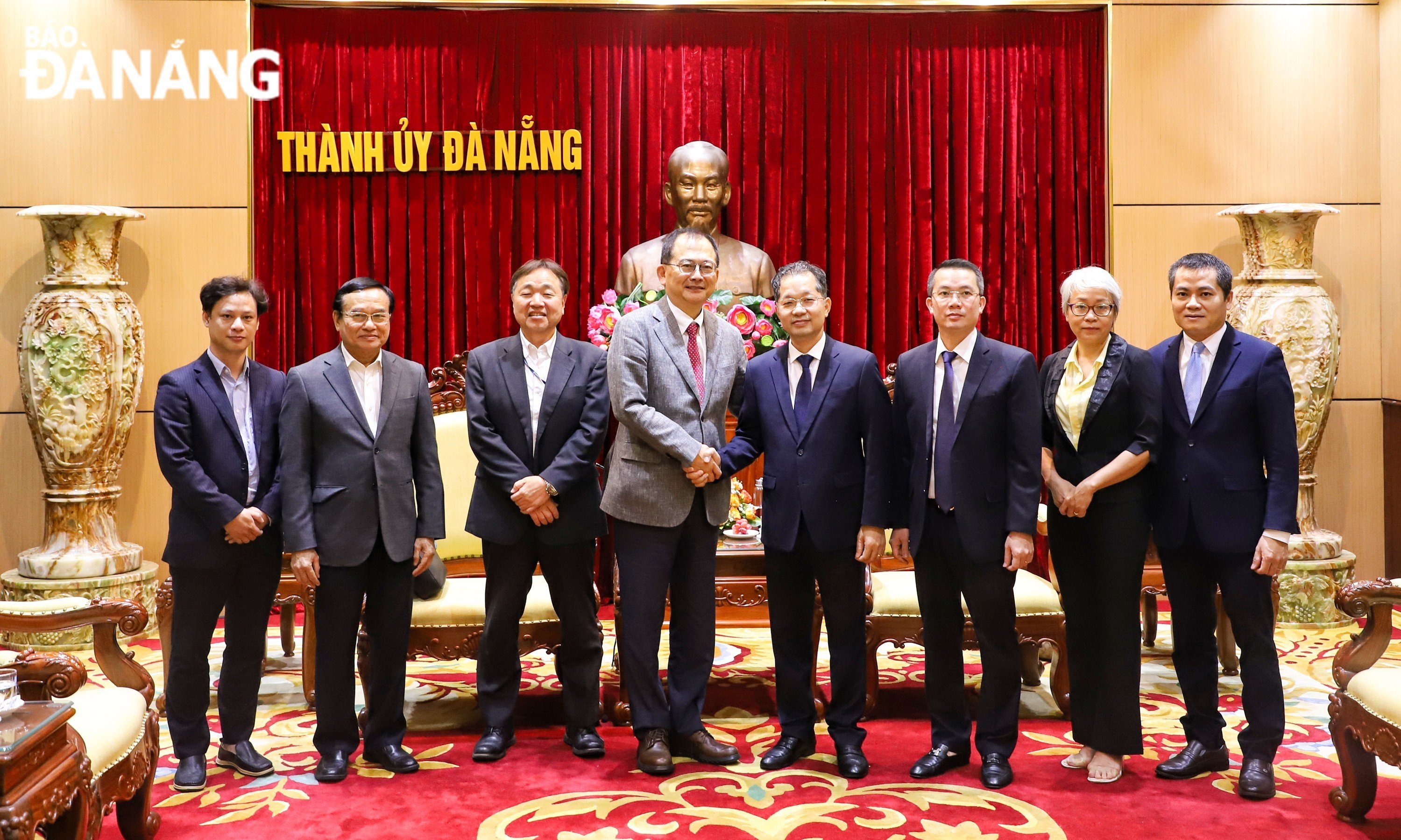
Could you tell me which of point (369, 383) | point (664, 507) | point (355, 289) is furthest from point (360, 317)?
point (664, 507)

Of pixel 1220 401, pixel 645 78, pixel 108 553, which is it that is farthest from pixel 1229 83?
pixel 108 553

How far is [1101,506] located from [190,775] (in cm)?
257

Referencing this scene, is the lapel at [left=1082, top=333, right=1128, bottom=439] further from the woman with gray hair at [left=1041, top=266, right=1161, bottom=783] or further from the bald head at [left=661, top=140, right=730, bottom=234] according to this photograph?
the bald head at [left=661, top=140, right=730, bottom=234]

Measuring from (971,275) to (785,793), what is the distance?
1.48m

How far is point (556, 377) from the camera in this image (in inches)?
136

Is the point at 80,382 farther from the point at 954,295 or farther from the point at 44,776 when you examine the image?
the point at 954,295

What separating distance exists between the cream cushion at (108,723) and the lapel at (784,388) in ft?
5.85

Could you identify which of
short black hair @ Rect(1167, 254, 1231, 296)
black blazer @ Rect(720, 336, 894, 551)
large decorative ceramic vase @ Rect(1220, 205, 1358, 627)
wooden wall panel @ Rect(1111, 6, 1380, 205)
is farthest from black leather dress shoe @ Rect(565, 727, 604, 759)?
wooden wall panel @ Rect(1111, 6, 1380, 205)

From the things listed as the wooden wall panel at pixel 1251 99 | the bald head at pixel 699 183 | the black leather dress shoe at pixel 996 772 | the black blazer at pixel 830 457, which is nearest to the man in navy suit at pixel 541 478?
the black blazer at pixel 830 457

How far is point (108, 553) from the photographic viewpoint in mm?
5113

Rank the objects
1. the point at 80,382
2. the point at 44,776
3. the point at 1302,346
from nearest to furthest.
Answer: the point at 44,776
the point at 80,382
the point at 1302,346

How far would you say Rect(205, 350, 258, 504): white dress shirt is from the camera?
3.26m

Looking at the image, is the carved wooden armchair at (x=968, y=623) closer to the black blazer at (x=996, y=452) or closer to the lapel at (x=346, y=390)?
the black blazer at (x=996, y=452)
